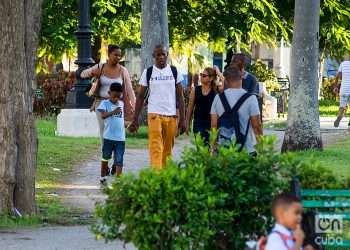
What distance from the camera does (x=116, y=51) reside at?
1386 centimetres

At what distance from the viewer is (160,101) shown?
1309cm

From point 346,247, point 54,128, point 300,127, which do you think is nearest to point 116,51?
point 300,127

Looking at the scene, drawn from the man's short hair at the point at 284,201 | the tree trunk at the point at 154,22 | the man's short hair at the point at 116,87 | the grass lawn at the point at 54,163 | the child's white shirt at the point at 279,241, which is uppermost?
the tree trunk at the point at 154,22

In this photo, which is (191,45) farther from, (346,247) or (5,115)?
(346,247)

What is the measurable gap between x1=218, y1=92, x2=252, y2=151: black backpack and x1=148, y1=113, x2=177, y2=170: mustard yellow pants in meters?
2.67

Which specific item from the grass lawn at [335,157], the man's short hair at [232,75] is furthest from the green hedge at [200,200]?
the grass lawn at [335,157]

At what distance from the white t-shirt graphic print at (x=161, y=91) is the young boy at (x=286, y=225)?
652 centimetres

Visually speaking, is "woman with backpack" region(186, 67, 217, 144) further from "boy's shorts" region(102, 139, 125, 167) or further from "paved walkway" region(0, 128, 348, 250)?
"boy's shorts" region(102, 139, 125, 167)

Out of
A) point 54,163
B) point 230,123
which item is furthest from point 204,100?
point 54,163

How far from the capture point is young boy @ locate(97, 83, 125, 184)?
13.9 metres

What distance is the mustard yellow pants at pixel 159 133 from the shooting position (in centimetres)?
1312

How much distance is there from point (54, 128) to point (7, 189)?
13.5m

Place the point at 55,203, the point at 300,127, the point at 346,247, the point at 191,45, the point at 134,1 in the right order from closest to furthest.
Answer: the point at 346,247 → the point at 55,203 → the point at 300,127 → the point at 134,1 → the point at 191,45

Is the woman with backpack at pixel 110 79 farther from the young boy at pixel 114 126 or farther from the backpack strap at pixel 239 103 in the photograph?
the backpack strap at pixel 239 103
